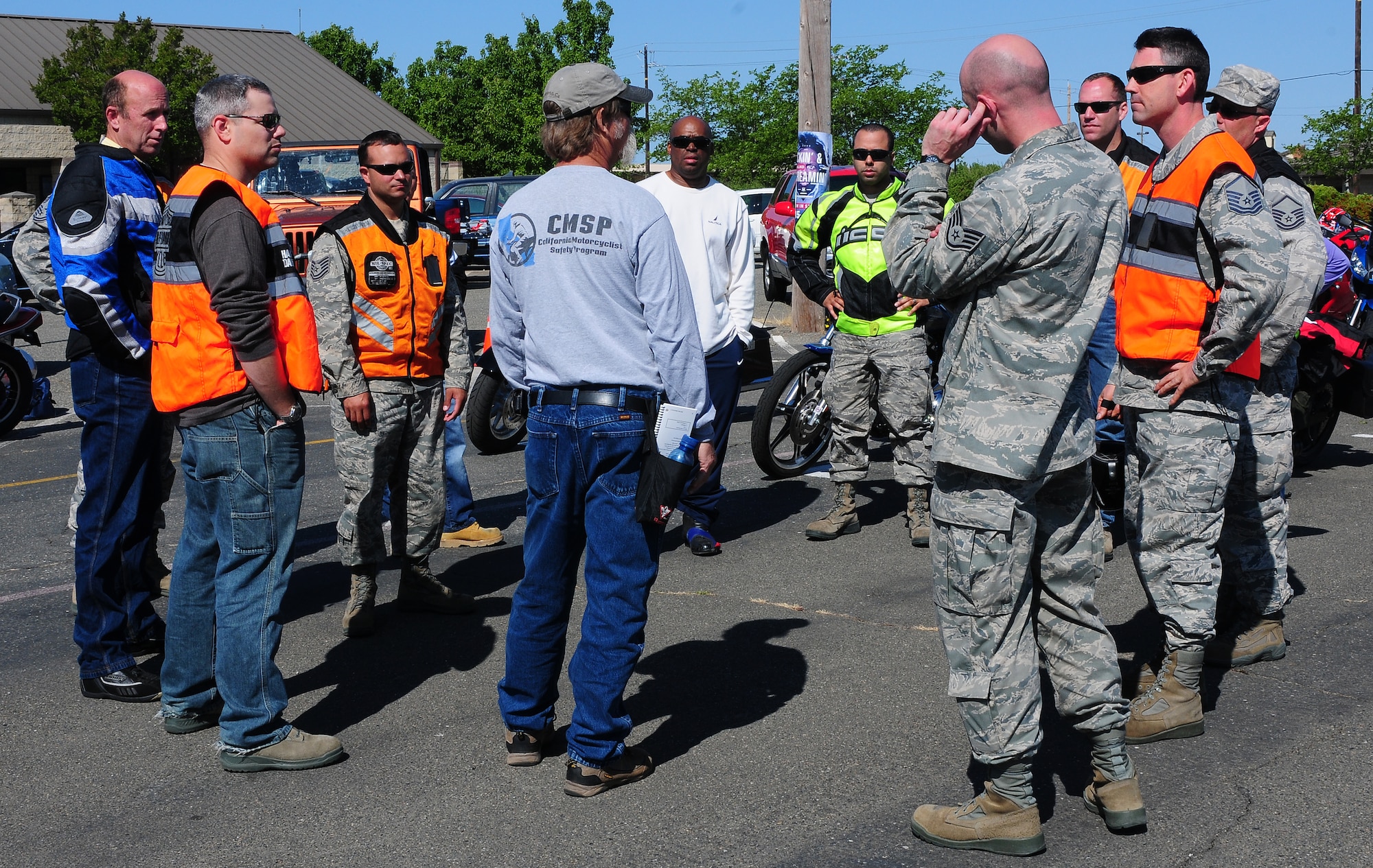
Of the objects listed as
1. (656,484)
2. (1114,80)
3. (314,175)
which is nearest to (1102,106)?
(1114,80)

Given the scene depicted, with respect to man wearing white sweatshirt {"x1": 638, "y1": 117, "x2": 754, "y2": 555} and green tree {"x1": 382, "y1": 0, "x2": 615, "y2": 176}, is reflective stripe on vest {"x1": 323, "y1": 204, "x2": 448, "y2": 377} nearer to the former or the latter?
man wearing white sweatshirt {"x1": 638, "y1": 117, "x2": 754, "y2": 555}

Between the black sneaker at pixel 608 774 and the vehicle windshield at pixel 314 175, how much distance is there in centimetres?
1447

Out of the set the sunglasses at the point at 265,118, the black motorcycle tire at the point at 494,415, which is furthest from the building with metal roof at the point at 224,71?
the sunglasses at the point at 265,118

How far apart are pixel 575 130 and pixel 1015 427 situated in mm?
1503

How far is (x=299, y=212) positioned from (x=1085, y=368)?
1473 cm

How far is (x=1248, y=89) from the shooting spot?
465cm

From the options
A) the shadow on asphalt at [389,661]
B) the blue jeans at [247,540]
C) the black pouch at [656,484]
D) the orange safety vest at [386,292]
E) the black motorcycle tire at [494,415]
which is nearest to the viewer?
the black pouch at [656,484]

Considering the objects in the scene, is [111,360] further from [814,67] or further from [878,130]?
[814,67]

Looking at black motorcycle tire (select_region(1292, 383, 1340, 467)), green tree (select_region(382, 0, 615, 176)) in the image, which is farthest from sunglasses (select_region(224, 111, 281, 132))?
green tree (select_region(382, 0, 615, 176))

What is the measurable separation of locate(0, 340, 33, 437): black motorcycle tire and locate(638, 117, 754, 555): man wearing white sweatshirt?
609 centimetres

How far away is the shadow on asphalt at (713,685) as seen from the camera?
167 inches

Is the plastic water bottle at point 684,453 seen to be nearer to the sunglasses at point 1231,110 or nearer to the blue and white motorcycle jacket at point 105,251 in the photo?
the blue and white motorcycle jacket at point 105,251

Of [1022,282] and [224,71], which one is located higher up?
[224,71]

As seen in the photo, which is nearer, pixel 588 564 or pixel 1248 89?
pixel 588 564
